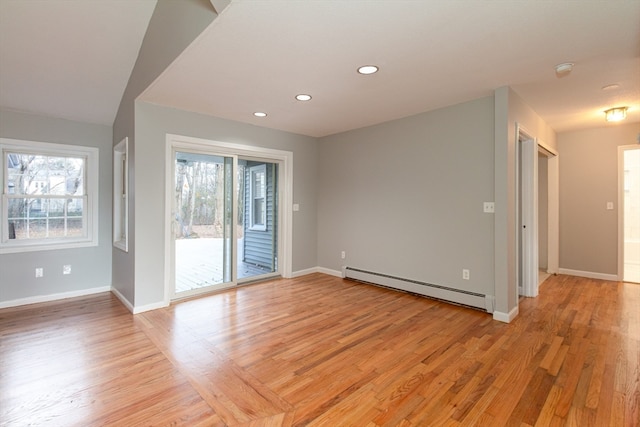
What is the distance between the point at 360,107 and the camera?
3.82 meters

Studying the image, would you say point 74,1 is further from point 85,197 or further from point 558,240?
point 558,240

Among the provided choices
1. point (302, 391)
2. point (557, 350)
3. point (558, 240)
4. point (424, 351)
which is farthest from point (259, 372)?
point (558, 240)

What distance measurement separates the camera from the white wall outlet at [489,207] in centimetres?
341

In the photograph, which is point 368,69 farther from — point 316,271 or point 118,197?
point 118,197

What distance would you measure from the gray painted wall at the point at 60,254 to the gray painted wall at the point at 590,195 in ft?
24.4

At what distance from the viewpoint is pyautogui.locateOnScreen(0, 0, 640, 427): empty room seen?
2.00 m

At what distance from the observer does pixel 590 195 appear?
5047 millimetres

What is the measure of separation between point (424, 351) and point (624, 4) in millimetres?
2744

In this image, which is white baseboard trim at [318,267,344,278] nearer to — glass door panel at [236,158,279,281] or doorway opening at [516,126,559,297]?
glass door panel at [236,158,279,281]

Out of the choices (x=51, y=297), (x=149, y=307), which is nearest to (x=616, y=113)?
(x=149, y=307)

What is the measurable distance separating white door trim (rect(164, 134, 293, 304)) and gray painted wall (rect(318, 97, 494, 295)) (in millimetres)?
709

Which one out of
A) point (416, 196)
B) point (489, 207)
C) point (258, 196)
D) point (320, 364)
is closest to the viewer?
point (320, 364)

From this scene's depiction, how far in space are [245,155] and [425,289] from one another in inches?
127

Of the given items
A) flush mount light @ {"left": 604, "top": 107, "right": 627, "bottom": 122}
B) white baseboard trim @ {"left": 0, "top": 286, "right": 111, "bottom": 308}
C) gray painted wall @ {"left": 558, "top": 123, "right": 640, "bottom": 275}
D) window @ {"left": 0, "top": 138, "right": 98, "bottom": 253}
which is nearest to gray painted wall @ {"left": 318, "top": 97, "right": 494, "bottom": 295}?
flush mount light @ {"left": 604, "top": 107, "right": 627, "bottom": 122}
